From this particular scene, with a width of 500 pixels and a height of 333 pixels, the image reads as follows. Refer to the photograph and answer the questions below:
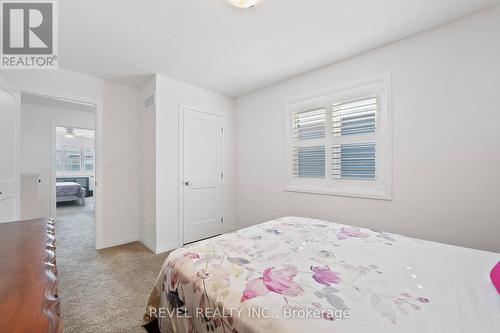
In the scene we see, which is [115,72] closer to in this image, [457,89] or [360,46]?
[360,46]

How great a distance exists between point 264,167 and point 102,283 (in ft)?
8.05

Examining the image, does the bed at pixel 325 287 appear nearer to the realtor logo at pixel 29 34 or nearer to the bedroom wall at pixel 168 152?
the bedroom wall at pixel 168 152

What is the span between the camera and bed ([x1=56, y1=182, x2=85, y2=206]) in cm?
584

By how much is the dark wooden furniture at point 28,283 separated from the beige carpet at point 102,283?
82cm

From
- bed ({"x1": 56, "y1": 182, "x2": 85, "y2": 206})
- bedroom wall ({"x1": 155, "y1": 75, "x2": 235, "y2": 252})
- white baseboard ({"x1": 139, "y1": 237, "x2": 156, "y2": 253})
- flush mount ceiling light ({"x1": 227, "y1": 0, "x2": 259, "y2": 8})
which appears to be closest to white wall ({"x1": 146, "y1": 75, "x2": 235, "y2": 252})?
bedroom wall ({"x1": 155, "y1": 75, "x2": 235, "y2": 252})

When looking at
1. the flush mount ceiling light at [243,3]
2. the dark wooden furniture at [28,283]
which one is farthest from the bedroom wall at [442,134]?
the dark wooden furniture at [28,283]

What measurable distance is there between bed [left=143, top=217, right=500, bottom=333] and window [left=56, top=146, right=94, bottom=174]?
8705mm

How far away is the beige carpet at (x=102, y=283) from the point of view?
1.62 metres

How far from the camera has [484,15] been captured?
5.73 ft

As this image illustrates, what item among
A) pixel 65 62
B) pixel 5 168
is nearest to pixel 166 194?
pixel 5 168

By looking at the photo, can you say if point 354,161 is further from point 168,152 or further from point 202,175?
point 168,152

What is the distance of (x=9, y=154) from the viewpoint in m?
2.25

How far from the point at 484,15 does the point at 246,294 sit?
2.77m

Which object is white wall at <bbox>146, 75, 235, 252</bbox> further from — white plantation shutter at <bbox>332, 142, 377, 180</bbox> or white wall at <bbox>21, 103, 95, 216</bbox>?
white wall at <bbox>21, 103, 95, 216</bbox>
